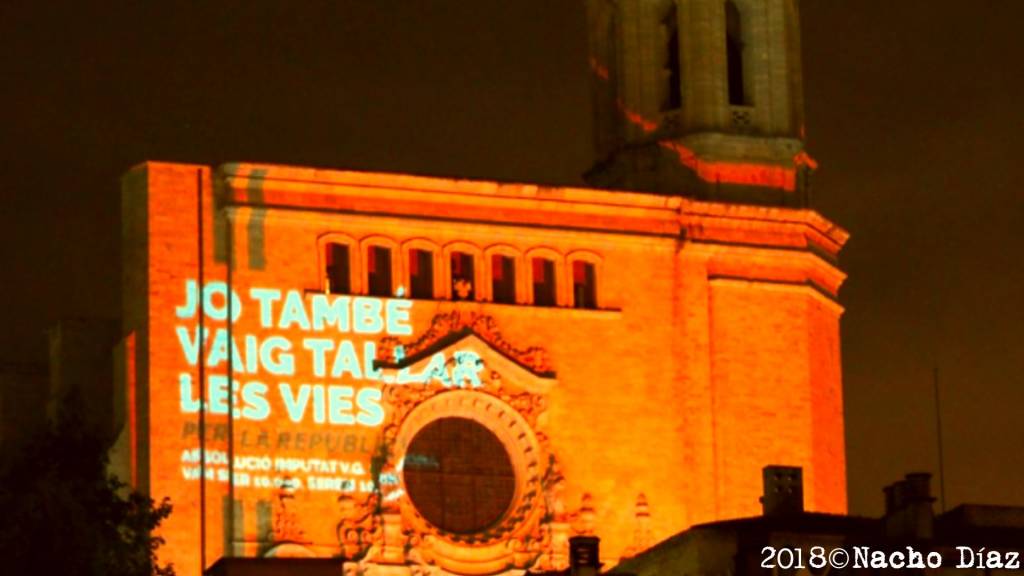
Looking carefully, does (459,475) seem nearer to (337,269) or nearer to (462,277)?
(462,277)

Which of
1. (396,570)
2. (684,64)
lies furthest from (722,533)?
(684,64)

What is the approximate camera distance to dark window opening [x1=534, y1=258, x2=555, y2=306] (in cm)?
7981

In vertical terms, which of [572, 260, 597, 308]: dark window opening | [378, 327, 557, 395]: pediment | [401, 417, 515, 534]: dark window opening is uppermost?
[572, 260, 597, 308]: dark window opening

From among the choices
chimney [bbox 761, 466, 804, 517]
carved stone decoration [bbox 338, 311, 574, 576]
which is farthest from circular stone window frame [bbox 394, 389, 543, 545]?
chimney [bbox 761, 466, 804, 517]

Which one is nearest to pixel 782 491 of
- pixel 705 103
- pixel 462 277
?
pixel 462 277

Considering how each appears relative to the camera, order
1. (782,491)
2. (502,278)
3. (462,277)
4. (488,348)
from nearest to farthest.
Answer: (782,491)
(488,348)
(462,277)
(502,278)

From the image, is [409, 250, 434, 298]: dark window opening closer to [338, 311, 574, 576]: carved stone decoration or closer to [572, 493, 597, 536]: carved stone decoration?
[338, 311, 574, 576]: carved stone decoration

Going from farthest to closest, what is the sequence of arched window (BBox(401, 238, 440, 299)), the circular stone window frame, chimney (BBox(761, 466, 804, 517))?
arched window (BBox(401, 238, 440, 299))
the circular stone window frame
chimney (BBox(761, 466, 804, 517))

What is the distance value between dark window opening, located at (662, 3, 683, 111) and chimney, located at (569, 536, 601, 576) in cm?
1851

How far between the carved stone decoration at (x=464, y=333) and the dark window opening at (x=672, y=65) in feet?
23.9

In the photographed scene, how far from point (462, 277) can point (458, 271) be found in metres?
0.15

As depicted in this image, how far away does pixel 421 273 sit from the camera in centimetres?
7894

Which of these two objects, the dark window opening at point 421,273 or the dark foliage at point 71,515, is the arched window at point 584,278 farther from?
the dark foliage at point 71,515

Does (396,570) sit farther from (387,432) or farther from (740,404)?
(740,404)
